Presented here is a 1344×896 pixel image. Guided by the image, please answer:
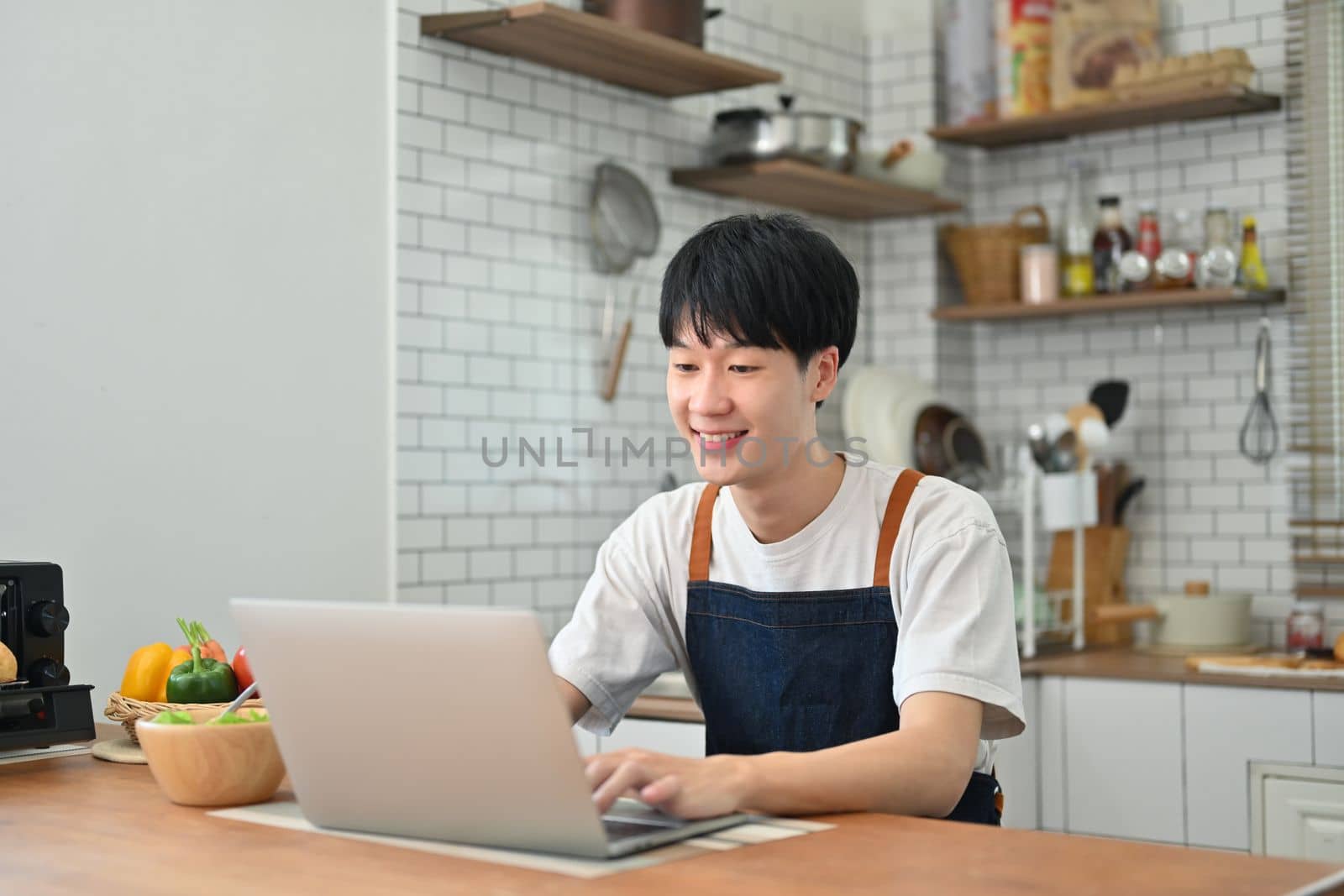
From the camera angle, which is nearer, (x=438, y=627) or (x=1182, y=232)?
(x=438, y=627)

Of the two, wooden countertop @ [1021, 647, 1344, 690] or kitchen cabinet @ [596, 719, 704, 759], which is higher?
wooden countertop @ [1021, 647, 1344, 690]

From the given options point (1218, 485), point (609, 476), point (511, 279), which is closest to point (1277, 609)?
point (1218, 485)

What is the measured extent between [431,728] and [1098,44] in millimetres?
3561

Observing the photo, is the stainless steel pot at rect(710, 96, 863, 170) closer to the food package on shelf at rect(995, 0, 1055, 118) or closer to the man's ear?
the food package on shelf at rect(995, 0, 1055, 118)

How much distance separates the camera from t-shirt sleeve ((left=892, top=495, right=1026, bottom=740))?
1.85m

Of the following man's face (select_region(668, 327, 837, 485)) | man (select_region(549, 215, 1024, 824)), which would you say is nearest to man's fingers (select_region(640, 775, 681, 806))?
man (select_region(549, 215, 1024, 824))

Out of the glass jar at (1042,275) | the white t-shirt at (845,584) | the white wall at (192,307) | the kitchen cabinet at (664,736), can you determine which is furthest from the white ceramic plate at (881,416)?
the white t-shirt at (845,584)

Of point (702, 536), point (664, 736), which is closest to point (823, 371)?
point (702, 536)

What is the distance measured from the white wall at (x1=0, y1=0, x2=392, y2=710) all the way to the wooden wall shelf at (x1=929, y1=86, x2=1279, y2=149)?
75.3 inches

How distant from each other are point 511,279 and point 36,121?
1.20 meters

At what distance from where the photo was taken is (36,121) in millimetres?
2756

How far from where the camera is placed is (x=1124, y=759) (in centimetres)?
367

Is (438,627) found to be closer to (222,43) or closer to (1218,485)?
(222,43)

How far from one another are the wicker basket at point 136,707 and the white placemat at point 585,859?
36 cm
